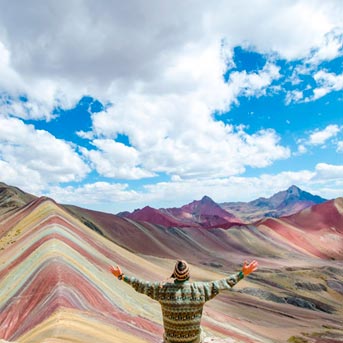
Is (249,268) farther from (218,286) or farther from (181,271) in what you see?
(181,271)

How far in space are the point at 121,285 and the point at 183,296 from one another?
19191mm

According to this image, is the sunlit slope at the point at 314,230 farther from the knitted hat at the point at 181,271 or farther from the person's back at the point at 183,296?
the knitted hat at the point at 181,271

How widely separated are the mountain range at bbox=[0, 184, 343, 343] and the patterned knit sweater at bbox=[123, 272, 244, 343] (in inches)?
196

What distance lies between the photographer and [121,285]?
934 inches

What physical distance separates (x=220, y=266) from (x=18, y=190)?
61572 millimetres

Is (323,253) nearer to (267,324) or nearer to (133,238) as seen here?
(133,238)

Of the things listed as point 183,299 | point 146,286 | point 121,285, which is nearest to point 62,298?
point 121,285

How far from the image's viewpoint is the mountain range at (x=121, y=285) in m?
14.3

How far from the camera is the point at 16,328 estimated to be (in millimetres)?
15023

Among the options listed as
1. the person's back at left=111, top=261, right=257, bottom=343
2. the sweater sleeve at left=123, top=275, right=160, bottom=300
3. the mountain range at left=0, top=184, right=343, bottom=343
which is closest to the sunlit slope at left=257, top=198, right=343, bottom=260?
the mountain range at left=0, top=184, right=343, bottom=343

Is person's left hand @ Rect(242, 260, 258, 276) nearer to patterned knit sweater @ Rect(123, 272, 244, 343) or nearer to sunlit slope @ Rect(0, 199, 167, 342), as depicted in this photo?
patterned knit sweater @ Rect(123, 272, 244, 343)

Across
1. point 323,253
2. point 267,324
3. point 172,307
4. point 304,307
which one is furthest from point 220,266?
point 172,307

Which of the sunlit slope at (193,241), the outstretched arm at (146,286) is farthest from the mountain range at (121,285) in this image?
the outstretched arm at (146,286)

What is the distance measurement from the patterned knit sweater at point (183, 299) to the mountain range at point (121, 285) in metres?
4.99
